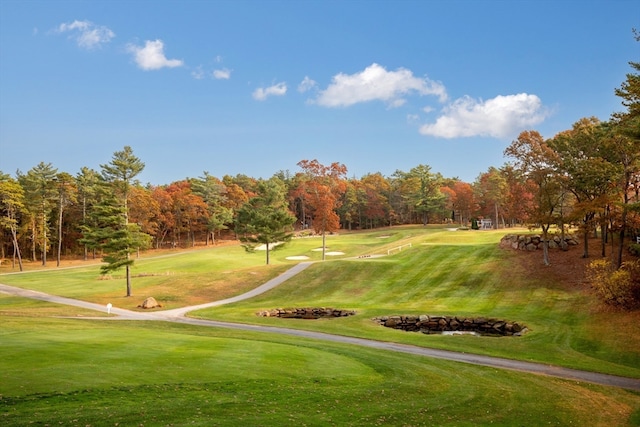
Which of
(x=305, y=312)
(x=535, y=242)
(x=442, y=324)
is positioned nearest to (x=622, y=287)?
(x=442, y=324)

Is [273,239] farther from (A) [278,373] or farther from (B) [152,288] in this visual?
(A) [278,373]

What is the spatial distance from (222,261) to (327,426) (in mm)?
50517

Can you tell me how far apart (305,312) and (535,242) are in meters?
22.0

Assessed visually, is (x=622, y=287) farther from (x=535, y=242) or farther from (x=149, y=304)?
(x=149, y=304)

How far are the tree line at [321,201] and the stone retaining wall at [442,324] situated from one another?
9.46 metres

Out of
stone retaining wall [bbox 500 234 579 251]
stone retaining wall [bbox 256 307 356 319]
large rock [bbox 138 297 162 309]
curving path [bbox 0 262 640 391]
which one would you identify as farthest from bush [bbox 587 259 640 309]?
large rock [bbox 138 297 162 309]

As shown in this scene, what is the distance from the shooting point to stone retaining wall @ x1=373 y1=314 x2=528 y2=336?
2727cm

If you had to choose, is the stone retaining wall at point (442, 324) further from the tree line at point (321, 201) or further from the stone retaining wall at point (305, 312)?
the tree line at point (321, 201)

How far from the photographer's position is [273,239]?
173 feet

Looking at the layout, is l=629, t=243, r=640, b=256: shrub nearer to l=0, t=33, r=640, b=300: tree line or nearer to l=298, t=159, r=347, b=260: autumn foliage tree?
l=0, t=33, r=640, b=300: tree line

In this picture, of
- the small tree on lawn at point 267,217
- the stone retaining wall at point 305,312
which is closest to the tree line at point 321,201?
the small tree on lawn at point 267,217

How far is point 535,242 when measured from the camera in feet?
135

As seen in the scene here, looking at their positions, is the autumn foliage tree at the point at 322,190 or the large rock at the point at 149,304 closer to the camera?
the large rock at the point at 149,304

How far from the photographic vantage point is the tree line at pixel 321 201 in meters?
32.5
